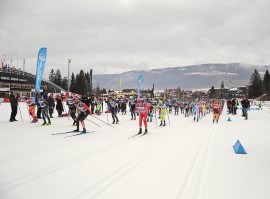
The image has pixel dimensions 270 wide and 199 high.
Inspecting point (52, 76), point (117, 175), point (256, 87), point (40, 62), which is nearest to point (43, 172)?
point (117, 175)

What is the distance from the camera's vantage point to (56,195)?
13.3 ft

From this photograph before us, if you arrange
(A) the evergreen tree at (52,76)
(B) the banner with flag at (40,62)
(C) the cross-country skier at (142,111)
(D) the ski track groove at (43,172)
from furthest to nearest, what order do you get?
(A) the evergreen tree at (52,76), (B) the banner with flag at (40,62), (C) the cross-country skier at (142,111), (D) the ski track groove at (43,172)

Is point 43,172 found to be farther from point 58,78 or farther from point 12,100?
point 58,78

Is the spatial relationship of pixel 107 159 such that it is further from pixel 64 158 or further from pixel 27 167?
pixel 27 167

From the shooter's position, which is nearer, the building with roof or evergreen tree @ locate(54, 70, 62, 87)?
the building with roof

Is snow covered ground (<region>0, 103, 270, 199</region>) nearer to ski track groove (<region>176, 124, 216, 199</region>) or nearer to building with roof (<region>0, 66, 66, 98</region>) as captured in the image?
ski track groove (<region>176, 124, 216, 199</region>)

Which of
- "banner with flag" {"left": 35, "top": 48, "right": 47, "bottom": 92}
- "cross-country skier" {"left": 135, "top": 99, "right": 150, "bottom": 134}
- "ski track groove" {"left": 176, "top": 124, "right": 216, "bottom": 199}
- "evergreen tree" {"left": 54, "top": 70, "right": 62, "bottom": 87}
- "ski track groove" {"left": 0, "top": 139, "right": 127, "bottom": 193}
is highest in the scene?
"evergreen tree" {"left": 54, "top": 70, "right": 62, "bottom": 87}

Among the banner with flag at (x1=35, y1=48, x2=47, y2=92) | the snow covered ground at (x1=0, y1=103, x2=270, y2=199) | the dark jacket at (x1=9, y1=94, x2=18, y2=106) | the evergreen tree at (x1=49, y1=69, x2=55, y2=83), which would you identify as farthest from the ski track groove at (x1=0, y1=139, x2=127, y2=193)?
the evergreen tree at (x1=49, y1=69, x2=55, y2=83)

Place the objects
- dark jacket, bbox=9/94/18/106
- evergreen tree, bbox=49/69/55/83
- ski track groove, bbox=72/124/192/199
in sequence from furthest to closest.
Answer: evergreen tree, bbox=49/69/55/83
dark jacket, bbox=9/94/18/106
ski track groove, bbox=72/124/192/199

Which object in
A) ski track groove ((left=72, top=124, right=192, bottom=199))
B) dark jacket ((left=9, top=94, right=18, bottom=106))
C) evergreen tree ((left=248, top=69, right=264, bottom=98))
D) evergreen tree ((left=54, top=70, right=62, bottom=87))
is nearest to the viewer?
ski track groove ((left=72, top=124, right=192, bottom=199))

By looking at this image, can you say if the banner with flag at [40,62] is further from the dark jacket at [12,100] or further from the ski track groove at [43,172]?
the ski track groove at [43,172]

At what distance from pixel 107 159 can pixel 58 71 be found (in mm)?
105102

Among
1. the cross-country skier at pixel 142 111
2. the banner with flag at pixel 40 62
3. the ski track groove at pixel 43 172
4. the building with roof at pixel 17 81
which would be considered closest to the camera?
the ski track groove at pixel 43 172

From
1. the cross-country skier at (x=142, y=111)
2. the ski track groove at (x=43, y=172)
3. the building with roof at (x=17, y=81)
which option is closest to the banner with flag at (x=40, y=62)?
the cross-country skier at (x=142, y=111)
